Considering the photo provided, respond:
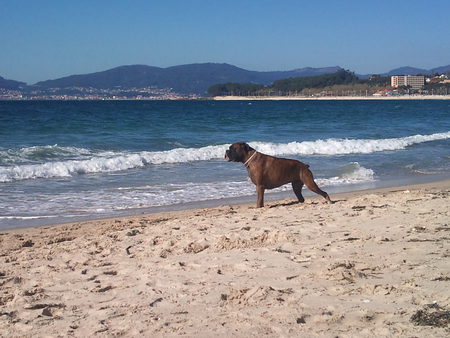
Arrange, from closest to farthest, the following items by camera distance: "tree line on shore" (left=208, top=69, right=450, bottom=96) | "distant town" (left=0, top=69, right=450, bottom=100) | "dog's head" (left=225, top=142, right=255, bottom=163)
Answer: "dog's head" (left=225, top=142, right=255, bottom=163) → "distant town" (left=0, top=69, right=450, bottom=100) → "tree line on shore" (left=208, top=69, right=450, bottom=96)

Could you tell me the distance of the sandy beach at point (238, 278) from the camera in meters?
3.48

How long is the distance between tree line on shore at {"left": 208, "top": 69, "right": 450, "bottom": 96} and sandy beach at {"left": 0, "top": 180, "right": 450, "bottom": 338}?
166862mm

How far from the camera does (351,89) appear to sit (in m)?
170

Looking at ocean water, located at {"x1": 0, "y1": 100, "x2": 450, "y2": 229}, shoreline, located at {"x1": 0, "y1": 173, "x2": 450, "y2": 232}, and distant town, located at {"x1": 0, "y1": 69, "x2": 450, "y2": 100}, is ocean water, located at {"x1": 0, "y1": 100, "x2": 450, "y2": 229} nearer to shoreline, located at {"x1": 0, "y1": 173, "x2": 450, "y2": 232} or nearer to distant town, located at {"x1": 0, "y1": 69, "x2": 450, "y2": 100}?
shoreline, located at {"x1": 0, "y1": 173, "x2": 450, "y2": 232}

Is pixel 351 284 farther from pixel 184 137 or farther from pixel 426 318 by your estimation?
pixel 184 137

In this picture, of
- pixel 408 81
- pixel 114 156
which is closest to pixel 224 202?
pixel 114 156

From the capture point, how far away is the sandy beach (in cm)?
348

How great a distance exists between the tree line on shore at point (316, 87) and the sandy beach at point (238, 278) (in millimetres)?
166862

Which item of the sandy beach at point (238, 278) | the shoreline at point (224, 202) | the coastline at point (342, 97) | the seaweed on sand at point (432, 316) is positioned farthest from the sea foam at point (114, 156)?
the coastline at point (342, 97)

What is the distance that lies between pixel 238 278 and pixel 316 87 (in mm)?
183127

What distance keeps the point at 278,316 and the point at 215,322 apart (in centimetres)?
46

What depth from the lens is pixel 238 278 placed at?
4.40 meters

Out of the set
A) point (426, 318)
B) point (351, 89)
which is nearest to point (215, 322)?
point (426, 318)

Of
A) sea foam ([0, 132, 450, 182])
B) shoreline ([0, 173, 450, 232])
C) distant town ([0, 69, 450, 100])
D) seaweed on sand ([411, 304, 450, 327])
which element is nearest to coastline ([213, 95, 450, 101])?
distant town ([0, 69, 450, 100])
